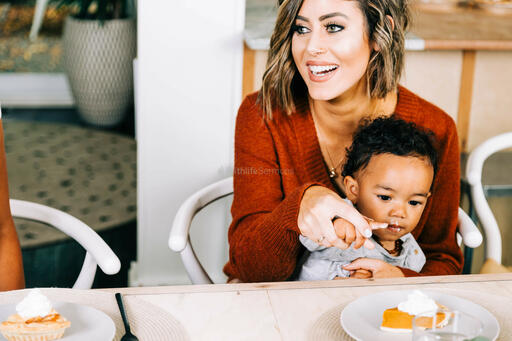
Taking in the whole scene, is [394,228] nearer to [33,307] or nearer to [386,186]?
[386,186]

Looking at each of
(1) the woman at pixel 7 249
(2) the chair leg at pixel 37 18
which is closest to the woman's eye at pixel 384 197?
(1) the woman at pixel 7 249

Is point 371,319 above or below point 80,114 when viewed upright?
above

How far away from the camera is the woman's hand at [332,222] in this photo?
46.4 inches

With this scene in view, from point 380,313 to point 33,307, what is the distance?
52 centimetres

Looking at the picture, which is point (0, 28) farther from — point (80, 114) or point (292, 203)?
point (292, 203)

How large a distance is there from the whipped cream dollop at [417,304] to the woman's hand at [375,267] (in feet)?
1.25

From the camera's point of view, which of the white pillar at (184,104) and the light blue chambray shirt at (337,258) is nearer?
the light blue chambray shirt at (337,258)

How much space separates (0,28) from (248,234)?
4283 millimetres

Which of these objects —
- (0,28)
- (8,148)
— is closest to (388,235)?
(8,148)

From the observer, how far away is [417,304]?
992mm

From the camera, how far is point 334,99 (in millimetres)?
1622

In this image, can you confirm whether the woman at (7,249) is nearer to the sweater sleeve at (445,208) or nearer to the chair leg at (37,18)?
the sweater sleeve at (445,208)

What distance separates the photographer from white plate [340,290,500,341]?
974 mm

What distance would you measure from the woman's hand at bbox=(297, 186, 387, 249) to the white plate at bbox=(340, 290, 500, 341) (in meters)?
0.10
